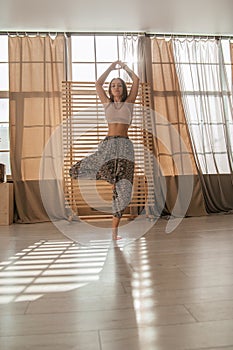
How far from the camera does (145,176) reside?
14.3 ft

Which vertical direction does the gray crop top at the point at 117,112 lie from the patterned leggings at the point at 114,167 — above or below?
above

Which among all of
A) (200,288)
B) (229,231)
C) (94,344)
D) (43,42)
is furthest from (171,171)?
(94,344)

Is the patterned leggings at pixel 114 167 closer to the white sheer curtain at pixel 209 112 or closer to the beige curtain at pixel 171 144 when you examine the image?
the beige curtain at pixel 171 144

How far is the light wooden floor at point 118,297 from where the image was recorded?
87cm

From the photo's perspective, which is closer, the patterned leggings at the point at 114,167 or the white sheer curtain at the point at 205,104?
the patterned leggings at the point at 114,167

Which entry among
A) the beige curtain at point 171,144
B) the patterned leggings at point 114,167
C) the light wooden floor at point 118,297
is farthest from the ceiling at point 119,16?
the light wooden floor at point 118,297

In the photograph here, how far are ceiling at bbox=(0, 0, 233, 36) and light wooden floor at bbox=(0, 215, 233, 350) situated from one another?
2.92 m

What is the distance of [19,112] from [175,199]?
7.54 feet

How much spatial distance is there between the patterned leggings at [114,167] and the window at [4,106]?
6.53ft

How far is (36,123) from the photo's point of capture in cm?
434

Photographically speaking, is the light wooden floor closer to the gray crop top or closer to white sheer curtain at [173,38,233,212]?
the gray crop top

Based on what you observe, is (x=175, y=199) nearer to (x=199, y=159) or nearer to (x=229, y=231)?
(x=199, y=159)

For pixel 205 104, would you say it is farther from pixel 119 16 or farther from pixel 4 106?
pixel 4 106

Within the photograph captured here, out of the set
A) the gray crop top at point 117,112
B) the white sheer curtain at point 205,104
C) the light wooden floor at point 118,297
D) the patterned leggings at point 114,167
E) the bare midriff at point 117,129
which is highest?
the white sheer curtain at point 205,104
